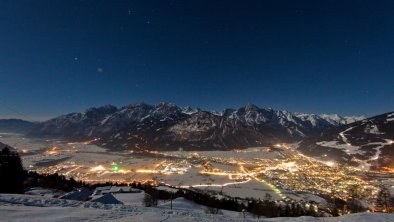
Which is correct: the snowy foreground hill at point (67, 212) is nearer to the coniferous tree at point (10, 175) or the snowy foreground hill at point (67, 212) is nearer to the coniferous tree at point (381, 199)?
the coniferous tree at point (10, 175)

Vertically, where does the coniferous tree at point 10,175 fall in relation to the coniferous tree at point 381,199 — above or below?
above

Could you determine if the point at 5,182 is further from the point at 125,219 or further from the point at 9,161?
the point at 125,219

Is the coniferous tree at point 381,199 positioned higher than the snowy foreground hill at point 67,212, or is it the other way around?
the snowy foreground hill at point 67,212

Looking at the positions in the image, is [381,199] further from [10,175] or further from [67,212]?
[10,175]

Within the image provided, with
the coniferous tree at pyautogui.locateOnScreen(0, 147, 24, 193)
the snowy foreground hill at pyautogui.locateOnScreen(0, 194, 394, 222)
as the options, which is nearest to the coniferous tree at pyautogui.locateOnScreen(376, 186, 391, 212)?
the snowy foreground hill at pyautogui.locateOnScreen(0, 194, 394, 222)

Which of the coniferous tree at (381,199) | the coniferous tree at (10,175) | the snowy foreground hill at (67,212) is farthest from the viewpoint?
the coniferous tree at (381,199)

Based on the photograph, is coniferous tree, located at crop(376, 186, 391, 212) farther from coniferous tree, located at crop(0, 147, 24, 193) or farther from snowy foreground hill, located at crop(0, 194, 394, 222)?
coniferous tree, located at crop(0, 147, 24, 193)

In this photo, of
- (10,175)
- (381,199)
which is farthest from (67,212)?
(381,199)

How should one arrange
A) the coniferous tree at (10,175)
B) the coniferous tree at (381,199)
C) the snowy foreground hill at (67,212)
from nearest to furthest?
the snowy foreground hill at (67,212) < the coniferous tree at (10,175) < the coniferous tree at (381,199)

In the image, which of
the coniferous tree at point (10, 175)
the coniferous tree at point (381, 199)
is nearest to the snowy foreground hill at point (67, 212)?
the coniferous tree at point (10, 175)

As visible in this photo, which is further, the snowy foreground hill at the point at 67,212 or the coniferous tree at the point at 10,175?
the coniferous tree at the point at 10,175

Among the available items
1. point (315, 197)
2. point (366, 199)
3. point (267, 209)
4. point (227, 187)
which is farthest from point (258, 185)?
point (267, 209)
